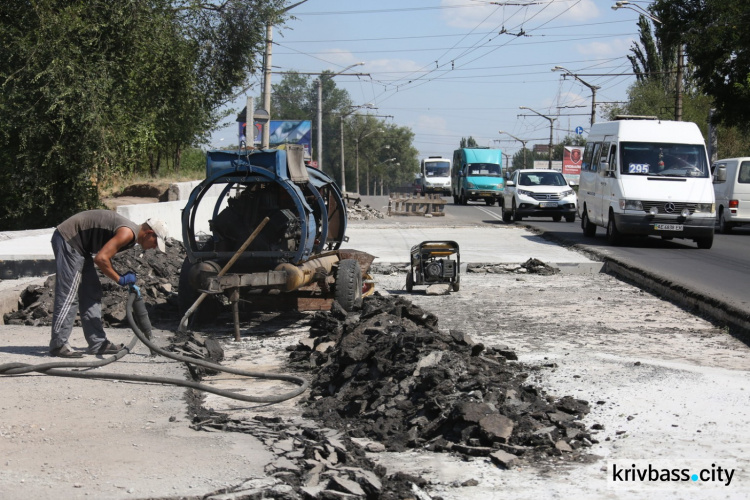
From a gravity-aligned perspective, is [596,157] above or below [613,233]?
above

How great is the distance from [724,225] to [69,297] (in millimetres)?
22837

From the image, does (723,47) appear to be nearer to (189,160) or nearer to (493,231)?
(493,231)

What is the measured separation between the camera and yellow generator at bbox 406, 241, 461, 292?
44.8 ft

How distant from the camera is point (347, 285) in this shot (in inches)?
427

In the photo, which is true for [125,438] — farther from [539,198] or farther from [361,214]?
[361,214]

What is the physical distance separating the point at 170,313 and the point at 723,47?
27406 mm

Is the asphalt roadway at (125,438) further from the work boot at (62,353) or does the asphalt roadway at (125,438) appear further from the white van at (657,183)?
the white van at (657,183)

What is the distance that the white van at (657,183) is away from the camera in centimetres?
1995

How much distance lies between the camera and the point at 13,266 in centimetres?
1320

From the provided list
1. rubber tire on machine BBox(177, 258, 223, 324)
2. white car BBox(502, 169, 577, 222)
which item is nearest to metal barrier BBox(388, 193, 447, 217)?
white car BBox(502, 169, 577, 222)

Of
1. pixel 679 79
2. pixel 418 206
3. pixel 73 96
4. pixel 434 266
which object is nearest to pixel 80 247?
pixel 434 266

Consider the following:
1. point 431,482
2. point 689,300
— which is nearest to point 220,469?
point 431,482

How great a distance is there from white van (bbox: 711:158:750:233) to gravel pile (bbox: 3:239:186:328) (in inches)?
681

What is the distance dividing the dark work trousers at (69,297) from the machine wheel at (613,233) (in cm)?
1508
